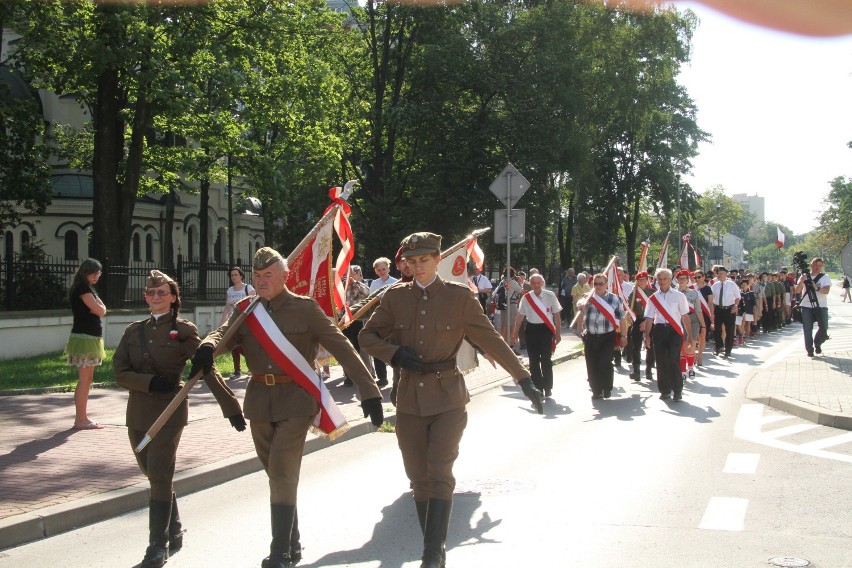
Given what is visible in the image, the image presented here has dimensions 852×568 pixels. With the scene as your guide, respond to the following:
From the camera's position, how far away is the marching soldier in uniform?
5586 millimetres

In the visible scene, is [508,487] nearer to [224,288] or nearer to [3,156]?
[224,288]

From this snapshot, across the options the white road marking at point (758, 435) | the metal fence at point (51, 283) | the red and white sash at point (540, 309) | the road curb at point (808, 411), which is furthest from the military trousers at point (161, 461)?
the metal fence at point (51, 283)

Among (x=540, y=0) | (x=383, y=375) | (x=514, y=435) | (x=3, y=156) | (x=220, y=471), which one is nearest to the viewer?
(x=220, y=471)

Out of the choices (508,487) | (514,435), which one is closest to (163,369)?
(508,487)

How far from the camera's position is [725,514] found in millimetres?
6594

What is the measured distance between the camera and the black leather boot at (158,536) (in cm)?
548

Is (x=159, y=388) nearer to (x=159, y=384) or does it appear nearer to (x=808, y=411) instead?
(x=159, y=384)

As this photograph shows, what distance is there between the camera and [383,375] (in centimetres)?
1488

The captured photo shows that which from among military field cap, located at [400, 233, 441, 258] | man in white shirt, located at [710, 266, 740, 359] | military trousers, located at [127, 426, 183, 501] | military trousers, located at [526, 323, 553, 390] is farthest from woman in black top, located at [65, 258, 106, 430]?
man in white shirt, located at [710, 266, 740, 359]

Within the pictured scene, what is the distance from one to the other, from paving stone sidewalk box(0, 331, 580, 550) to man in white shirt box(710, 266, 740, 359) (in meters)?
11.1

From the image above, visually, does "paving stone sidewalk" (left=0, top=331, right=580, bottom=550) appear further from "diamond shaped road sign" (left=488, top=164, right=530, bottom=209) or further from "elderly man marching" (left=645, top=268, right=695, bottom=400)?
"diamond shaped road sign" (left=488, top=164, right=530, bottom=209)

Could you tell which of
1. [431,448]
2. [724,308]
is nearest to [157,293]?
[431,448]

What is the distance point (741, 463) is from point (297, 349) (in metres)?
4.98

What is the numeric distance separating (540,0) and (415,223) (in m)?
12.7
